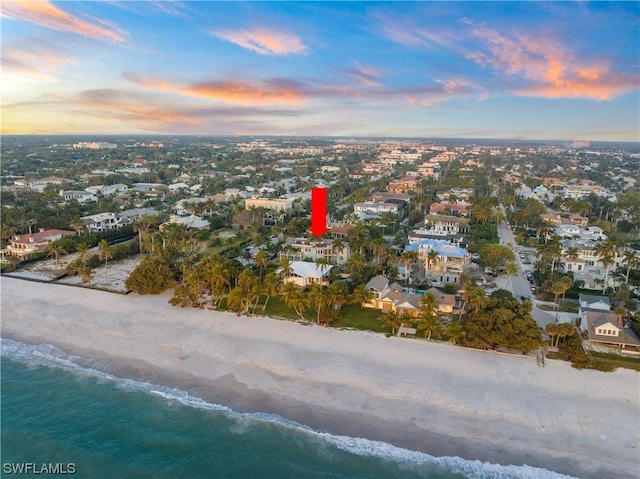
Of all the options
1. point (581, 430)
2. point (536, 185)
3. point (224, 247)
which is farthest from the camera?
point (536, 185)

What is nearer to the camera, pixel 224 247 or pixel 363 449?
pixel 363 449

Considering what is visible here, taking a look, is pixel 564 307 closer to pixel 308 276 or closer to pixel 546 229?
pixel 308 276

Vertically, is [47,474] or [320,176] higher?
[320,176]

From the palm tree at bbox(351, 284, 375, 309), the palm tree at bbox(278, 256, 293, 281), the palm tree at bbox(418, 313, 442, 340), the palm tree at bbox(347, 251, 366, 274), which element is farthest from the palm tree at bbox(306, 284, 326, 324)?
the palm tree at bbox(347, 251, 366, 274)

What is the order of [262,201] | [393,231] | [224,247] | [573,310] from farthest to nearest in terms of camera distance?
[262,201] → [393,231] → [224,247] → [573,310]

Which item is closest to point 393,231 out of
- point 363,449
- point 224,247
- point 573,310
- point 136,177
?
point 224,247

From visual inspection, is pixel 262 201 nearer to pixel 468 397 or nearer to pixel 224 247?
pixel 224 247
